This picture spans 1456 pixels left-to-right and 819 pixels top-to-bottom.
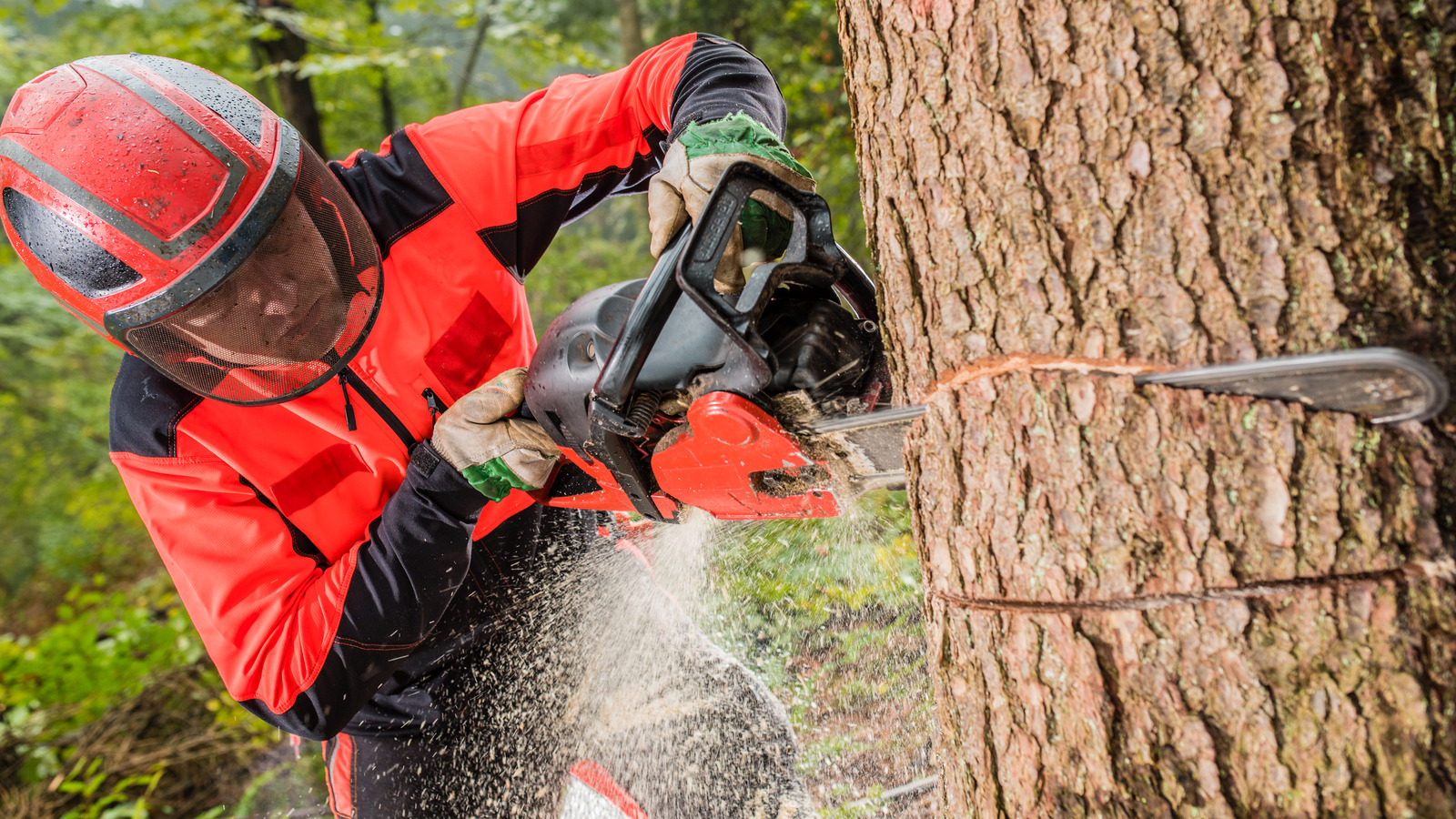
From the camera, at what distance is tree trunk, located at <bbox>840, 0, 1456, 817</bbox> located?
800 millimetres

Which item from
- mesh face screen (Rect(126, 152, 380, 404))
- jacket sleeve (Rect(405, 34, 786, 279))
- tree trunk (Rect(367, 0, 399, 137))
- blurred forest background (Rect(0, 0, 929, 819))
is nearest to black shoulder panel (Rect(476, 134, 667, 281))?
jacket sleeve (Rect(405, 34, 786, 279))

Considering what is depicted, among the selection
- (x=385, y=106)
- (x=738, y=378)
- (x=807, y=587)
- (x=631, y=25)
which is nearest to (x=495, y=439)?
(x=738, y=378)

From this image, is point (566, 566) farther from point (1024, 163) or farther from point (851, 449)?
point (1024, 163)

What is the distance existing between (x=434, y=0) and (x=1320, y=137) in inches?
282

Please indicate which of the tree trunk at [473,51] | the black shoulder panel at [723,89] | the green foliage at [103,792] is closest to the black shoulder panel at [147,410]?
the black shoulder panel at [723,89]

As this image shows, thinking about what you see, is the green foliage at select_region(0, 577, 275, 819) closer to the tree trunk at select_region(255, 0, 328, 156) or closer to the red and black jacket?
the red and black jacket

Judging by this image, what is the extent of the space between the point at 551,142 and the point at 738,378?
1.33 meters

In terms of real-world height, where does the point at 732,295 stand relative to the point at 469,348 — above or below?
above

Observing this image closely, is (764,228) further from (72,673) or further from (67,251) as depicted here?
(72,673)

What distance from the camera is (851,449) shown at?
1.27 m

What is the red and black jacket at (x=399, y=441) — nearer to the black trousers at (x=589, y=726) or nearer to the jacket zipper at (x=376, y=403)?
the jacket zipper at (x=376, y=403)

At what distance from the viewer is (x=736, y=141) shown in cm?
147

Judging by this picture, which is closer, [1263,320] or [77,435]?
[1263,320]

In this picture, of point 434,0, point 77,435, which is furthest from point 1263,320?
point 77,435
